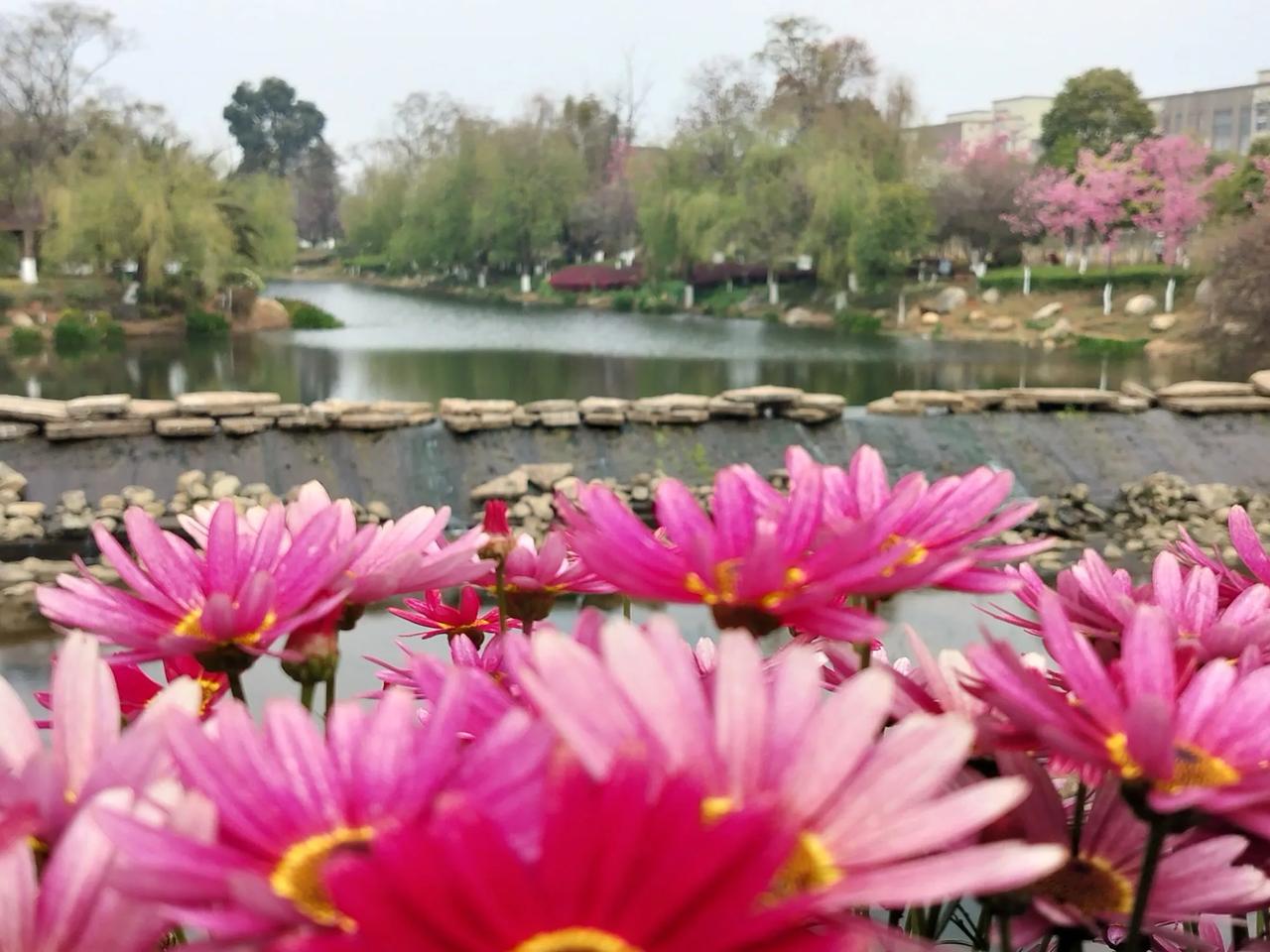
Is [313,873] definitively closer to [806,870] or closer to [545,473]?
[806,870]

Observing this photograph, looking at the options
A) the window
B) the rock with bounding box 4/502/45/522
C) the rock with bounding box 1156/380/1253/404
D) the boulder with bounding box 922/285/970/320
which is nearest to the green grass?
the boulder with bounding box 922/285/970/320

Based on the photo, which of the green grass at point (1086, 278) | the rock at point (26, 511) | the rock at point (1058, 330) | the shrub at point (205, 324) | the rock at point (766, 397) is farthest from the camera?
the green grass at point (1086, 278)

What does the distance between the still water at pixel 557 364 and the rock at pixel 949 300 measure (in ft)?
5.34

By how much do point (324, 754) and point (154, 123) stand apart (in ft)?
57.1

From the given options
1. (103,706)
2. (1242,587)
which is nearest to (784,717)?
(103,706)

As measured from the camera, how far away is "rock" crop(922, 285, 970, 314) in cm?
1661

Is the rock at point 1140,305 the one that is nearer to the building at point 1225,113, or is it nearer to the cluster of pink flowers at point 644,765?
the cluster of pink flowers at point 644,765

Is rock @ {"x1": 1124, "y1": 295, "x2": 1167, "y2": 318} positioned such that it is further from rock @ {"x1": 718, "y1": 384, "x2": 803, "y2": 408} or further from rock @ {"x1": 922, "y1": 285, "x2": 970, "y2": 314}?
rock @ {"x1": 718, "y1": 384, "x2": 803, "y2": 408}

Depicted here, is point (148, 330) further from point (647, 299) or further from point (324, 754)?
point (324, 754)

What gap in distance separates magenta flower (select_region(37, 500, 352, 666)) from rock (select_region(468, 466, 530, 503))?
19.2ft

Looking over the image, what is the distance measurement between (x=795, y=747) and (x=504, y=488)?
6.13m

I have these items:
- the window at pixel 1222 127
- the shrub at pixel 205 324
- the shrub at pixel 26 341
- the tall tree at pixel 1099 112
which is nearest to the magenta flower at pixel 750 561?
the shrub at pixel 26 341

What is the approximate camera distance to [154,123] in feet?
51.6

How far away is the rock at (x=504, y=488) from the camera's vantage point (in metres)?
6.36
